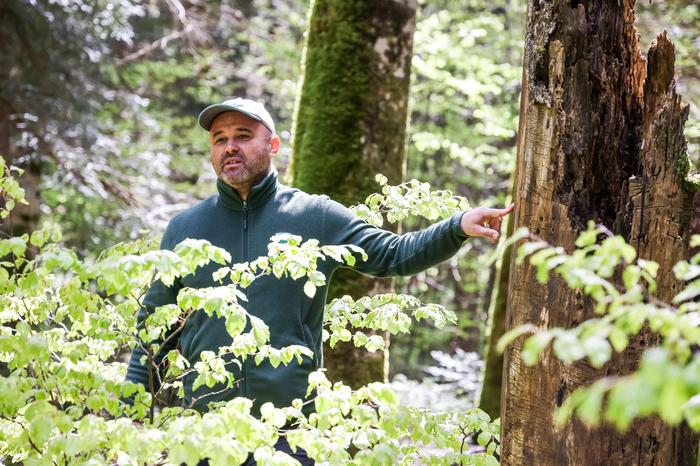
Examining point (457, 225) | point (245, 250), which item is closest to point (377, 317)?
point (457, 225)

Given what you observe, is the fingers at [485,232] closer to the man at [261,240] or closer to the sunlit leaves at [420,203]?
the man at [261,240]

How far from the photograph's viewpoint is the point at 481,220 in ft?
10.2

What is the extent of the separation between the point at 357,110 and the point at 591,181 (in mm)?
2828

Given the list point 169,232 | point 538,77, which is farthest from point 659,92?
point 169,232

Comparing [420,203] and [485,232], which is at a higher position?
[420,203]

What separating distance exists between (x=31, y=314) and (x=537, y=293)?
201 cm

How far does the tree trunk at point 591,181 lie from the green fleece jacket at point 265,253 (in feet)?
1.78

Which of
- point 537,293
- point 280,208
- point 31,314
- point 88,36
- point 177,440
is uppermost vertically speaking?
point 88,36

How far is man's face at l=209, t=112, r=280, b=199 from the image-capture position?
365 centimetres

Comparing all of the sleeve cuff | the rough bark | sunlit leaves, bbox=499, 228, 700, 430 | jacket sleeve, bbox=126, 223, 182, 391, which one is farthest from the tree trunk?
the rough bark

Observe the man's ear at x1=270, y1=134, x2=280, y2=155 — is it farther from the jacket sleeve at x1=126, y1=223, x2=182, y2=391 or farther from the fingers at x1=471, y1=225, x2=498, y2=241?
the fingers at x1=471, y1=225, x2=498, y2=241

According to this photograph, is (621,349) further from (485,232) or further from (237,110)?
(237,110)

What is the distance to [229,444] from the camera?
2096mm

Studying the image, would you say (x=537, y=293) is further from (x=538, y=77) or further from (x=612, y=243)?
(x=612, y=243)
